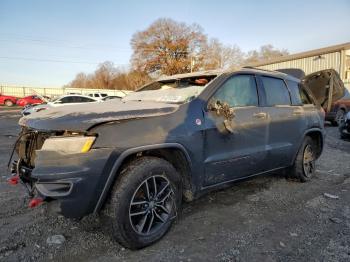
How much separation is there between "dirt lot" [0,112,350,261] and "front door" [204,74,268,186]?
1.66 ft

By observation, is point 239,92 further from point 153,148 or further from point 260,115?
point 153,148

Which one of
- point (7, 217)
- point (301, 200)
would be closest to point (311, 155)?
point (301, 200)

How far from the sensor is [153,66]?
49.0m

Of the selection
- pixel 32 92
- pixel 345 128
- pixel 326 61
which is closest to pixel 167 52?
pixel 32 92

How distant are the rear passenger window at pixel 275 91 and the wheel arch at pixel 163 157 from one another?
1.72m

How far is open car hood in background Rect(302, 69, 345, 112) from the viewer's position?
8.53 meters

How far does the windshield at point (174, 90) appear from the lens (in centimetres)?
365

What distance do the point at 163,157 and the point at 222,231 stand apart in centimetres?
101

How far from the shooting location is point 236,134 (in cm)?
372

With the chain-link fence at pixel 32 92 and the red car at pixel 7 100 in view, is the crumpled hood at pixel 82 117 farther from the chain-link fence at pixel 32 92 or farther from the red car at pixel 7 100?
the chain-link fence at pixel 32 92

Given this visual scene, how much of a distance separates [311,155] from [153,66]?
148ft

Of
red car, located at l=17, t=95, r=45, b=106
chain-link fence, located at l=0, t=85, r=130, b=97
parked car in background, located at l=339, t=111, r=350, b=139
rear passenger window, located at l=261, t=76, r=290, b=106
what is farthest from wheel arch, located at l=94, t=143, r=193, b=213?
chain-link fence, located at l=0, t=85, r=130, b=97

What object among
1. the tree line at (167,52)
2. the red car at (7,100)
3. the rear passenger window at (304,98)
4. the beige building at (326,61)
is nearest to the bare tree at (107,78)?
the tree line at (167,52)

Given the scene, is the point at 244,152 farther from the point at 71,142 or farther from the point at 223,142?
the point at 71,142
